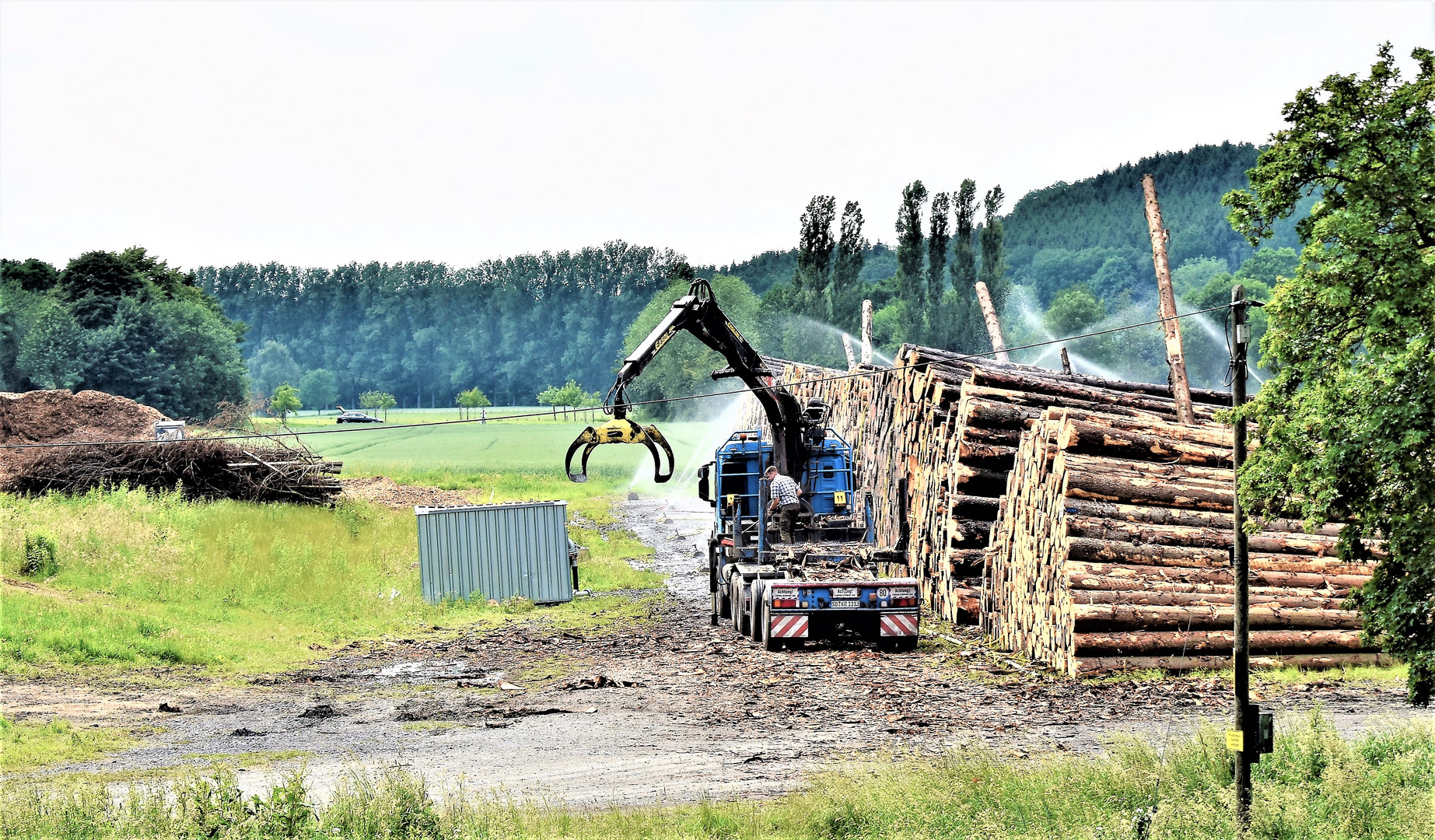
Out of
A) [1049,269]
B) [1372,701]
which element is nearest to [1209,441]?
[1372,701]

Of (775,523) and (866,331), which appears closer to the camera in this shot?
(775,523)

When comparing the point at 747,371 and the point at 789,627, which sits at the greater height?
the point at 747,371

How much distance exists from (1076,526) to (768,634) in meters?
5.22

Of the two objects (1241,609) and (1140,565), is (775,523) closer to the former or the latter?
(1140,565)

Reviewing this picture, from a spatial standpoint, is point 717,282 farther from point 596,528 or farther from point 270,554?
point 270,554

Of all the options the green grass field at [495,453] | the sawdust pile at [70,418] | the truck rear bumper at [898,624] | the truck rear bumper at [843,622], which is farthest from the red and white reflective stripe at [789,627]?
the green grass field at [495,453]

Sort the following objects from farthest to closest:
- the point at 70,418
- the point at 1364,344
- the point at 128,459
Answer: the point at 70,418, the point at 128,459, the point at 1364,344

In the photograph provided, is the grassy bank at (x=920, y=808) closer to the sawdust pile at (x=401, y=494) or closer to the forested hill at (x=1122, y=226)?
the sawdust pile at (x=401, y=494)

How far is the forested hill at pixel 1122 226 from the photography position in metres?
126

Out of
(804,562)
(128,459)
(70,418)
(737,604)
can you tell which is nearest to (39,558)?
(128,459)

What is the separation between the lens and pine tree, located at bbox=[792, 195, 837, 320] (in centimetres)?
7975

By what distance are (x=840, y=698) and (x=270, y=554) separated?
59.9 ft

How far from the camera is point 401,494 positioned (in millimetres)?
50875

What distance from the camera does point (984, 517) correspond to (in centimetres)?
2253
